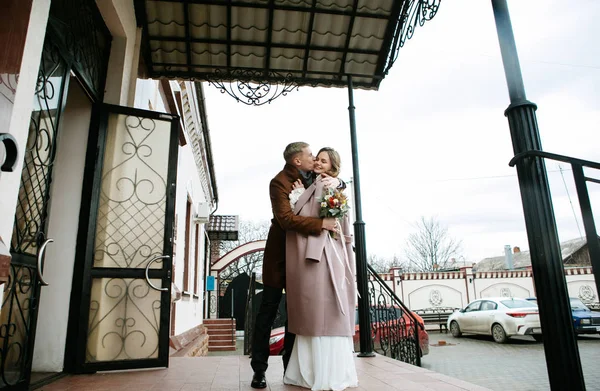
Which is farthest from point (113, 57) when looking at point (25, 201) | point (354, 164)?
point (354, 164)

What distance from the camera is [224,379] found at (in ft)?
10.7

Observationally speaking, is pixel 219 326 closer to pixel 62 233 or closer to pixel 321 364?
pixel 62 233

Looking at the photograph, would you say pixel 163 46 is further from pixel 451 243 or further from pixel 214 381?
pixel 451 243

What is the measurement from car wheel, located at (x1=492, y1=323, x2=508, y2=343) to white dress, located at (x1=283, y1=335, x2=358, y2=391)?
1172 cm

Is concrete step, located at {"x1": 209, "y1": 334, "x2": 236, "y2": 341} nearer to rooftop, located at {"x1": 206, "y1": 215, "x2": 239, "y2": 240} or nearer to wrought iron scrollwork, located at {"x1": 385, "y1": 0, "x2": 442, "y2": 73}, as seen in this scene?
rooftop, located at {"x1": 206, "y1": 215, "x2": 239, "y2": 240}

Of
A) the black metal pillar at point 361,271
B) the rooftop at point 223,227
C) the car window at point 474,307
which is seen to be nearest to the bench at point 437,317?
the car window at point 474,307

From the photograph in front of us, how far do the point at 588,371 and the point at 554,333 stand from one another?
7290 mm

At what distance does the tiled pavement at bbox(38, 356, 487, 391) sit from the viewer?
2.92 meters

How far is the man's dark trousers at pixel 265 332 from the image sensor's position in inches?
116

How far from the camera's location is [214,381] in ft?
10.5

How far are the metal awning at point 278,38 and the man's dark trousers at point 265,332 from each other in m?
3.19

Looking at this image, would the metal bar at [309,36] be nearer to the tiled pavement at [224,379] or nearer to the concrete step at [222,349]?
the tiled pavement at [224,379]

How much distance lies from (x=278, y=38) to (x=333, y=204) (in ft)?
10.0

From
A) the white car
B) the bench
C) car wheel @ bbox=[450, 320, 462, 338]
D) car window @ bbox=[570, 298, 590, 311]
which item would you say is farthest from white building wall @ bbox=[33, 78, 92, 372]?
the bench
